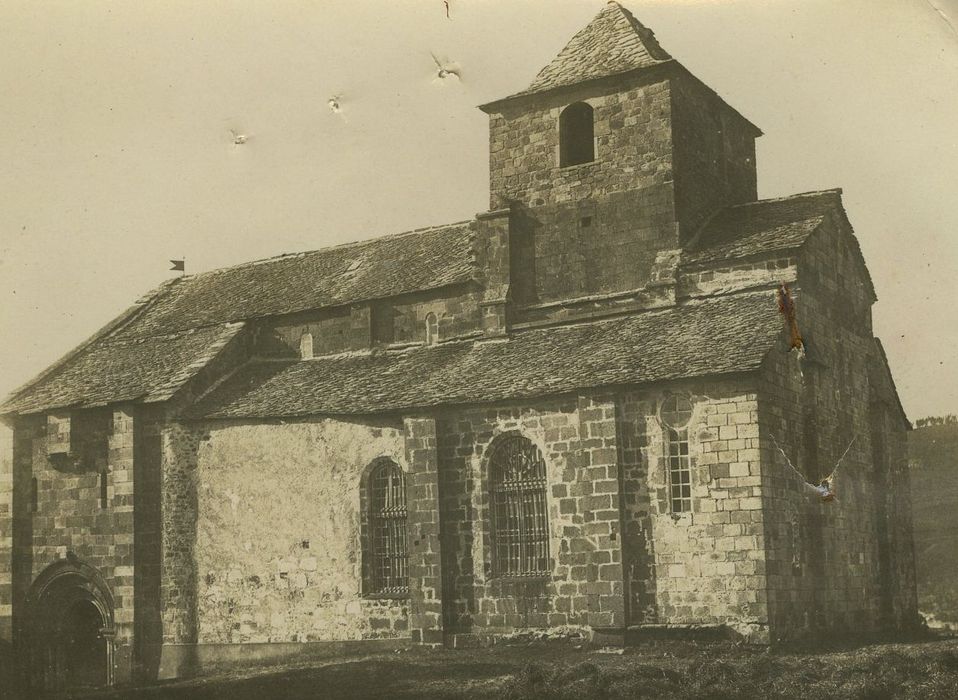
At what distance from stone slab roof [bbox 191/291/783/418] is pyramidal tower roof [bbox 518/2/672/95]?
611cm

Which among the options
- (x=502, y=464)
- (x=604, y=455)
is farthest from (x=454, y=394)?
(x=604, y=455)

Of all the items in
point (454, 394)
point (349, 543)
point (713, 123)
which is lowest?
point (349, 543)

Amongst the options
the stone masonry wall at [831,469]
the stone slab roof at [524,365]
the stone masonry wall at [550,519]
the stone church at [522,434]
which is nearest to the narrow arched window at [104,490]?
the stone church at [522,434]

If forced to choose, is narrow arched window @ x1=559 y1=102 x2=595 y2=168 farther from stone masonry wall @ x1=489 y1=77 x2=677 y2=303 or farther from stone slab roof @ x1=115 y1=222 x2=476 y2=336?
stone slab roof @ x1=115 y1=222 x2=476 y2=336

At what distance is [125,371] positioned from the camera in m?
31.9

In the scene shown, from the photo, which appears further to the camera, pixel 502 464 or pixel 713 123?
pixel 713 123

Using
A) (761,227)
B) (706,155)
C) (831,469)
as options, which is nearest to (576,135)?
(706,155)

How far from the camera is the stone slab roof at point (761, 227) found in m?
25.8

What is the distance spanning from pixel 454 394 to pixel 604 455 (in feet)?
12.0

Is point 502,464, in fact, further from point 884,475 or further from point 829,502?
point 884,475

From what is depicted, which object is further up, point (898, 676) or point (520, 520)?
point (520, 520)

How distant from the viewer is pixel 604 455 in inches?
943

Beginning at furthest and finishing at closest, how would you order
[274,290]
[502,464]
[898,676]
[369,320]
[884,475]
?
1. [274,290]
2. [369,320]
3. [884,475]
4. [502,464]
5. [898,676]

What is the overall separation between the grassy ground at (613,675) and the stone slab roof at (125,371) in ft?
26.5
